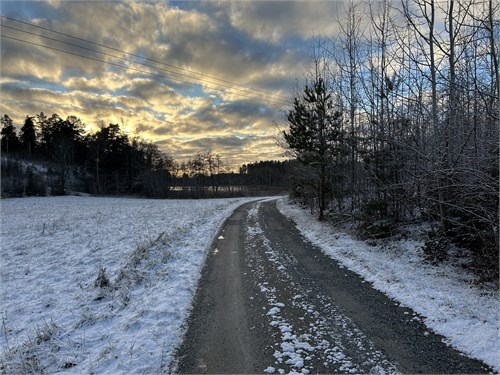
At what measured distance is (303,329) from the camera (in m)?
4.97

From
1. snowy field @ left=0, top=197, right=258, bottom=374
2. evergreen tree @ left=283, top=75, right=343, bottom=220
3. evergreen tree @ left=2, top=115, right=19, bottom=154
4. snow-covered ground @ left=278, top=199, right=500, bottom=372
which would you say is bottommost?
snowy field @ left=0, top=197, right=258, bottom=374

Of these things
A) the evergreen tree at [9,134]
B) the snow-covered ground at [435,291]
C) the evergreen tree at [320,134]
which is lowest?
the snow-covered ground at [435,291]

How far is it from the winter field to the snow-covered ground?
14mm

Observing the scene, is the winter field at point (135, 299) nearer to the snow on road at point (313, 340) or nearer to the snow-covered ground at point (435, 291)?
the snow-covered ground at point (435, 291)

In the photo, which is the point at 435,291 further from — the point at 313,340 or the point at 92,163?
the point at 92,163

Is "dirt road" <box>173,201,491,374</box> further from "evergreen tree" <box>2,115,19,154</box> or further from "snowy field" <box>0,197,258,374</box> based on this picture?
"evergreen tree" <box>2,115,19,154</box>

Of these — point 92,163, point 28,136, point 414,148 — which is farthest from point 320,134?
point 28,136

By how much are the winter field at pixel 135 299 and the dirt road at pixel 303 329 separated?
1.07ft

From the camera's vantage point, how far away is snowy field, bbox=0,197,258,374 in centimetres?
446

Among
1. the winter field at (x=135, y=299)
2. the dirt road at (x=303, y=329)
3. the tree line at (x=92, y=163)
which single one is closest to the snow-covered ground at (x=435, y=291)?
the winter field at (x=135, y=299)

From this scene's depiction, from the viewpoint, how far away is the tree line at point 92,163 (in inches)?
2372

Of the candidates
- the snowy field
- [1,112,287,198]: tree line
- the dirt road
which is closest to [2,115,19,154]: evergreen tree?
[1,112,287,198]: tree line

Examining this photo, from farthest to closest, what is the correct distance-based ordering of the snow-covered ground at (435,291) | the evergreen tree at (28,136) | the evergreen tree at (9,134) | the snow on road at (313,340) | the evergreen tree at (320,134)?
the evergreen tree at (28,136)
the evergreen tree at (9,134)
the evergreen tree at (320,134)
the snow-covered ground at (435,291)
the snow on road at (313,340)

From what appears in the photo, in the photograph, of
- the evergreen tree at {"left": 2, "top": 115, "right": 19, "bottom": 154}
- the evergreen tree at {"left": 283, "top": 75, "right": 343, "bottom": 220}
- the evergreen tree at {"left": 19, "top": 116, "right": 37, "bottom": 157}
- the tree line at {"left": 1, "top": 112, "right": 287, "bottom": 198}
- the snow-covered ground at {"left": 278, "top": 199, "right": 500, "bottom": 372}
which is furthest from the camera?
the evergreen tree at {"left": 19, "top": 116, "right": 37, "bottom": 157}
